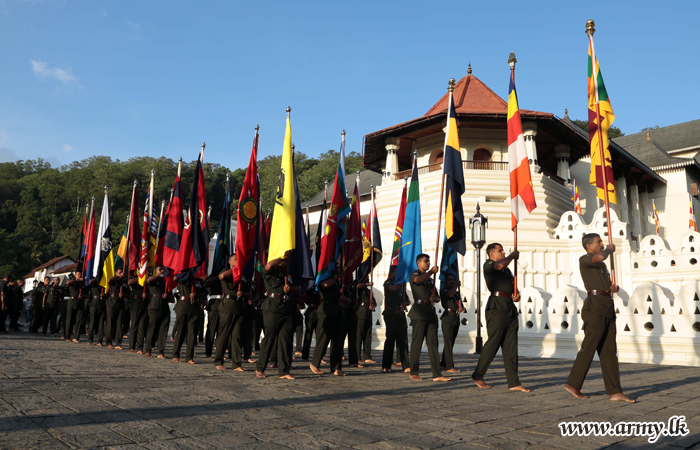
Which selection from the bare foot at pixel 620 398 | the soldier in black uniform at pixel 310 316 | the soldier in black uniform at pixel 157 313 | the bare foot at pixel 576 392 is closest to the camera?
the bare foot at pixel 620 398

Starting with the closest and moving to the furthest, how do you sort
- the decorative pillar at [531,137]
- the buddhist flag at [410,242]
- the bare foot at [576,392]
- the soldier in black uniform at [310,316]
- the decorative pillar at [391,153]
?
1. the bare foot at [576,392]
2. the buddhist flag at [410,242]
3. the soldier in black uniform at [310,316]
4. the decorative pillar at [531,137]
5. the decorative pillar at [391,153]

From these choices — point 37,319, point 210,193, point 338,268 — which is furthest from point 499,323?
point 210,193

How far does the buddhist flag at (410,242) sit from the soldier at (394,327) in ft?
0.87

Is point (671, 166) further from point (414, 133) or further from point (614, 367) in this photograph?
point (614, 367)

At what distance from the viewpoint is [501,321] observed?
6020 millimetres

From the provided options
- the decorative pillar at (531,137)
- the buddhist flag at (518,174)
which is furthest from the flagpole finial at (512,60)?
the decorative pillar at (531,137)

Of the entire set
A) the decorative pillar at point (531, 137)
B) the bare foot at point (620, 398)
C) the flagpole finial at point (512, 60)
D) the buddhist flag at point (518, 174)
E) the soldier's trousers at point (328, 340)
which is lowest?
the bare foot at point (620, 398)

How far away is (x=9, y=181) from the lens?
76.0m

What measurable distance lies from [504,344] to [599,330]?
1.11m

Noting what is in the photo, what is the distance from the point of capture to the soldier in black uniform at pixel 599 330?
17.2 feet

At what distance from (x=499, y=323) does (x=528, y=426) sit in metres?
2.21

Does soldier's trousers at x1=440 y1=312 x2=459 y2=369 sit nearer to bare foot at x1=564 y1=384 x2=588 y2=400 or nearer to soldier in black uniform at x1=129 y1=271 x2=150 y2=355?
bare foot at x1=564 y1=384 x2=588 y2=400

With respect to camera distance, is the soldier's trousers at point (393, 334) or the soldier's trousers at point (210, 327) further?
the soldier's trousers at point (210, 327)

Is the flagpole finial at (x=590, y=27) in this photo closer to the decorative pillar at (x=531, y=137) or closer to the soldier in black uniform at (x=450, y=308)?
the soldier in black uniform at (x=450, y=308)
